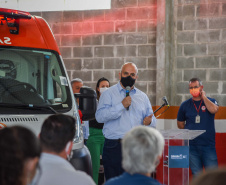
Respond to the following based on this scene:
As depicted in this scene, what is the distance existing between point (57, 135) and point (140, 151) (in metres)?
0.59

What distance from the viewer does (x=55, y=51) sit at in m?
5.32

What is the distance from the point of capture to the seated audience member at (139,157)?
2594 mm

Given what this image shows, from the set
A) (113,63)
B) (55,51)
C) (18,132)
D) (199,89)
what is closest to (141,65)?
(113,63)

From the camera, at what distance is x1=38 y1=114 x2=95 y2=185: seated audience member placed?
8.51 ft

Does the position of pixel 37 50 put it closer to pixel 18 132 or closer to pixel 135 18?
pixel 18 132

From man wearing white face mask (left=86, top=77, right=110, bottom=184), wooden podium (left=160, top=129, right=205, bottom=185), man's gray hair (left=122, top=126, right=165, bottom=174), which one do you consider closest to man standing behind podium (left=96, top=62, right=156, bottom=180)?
wooden podium (left=160, top=129, right=205, bottom=185)

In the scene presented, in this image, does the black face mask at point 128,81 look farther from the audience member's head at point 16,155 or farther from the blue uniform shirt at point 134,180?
the audience member's head at point 16,155

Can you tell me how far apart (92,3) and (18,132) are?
843cm

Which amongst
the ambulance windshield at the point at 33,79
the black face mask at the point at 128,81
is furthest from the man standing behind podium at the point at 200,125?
the ambulance windshield at the point at 33,79

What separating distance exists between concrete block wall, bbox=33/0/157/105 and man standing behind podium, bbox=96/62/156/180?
3.89m

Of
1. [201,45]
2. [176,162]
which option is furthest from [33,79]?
[201,45]

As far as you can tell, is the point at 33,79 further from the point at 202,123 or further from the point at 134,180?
the point at 202,123

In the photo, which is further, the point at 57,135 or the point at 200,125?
the point at 200,125

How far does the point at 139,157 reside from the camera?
2604 mm
